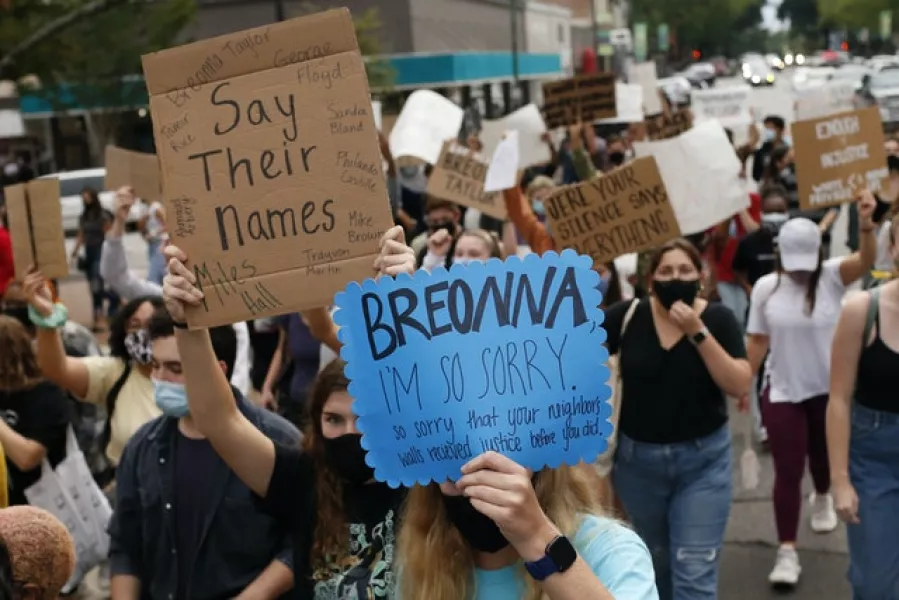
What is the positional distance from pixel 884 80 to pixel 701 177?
2749 cm

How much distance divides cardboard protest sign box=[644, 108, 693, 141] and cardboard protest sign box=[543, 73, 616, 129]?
34.1 inches

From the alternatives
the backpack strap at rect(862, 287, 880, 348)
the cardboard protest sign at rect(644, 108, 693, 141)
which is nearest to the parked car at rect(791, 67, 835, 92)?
the cardboard protest sign at rect(644, 108, 693, 141)

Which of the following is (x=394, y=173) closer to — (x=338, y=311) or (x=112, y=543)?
(x=112, y=543)

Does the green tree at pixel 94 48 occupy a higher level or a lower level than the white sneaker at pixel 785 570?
higher

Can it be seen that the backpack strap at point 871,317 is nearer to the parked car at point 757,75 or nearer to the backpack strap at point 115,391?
the backpack strap at point 115,391

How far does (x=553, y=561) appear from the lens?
88.0 inches

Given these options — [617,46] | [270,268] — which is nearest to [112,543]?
[270,268]

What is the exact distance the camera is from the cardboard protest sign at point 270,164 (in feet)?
10.2

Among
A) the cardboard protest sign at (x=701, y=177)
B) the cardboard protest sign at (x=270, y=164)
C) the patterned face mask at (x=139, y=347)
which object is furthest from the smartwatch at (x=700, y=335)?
the cardboard protest sign at (x=701, y=177)

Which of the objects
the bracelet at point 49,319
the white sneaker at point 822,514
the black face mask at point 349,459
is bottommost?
the white sneaker at point 822,514

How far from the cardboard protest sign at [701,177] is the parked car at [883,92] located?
20.7 m

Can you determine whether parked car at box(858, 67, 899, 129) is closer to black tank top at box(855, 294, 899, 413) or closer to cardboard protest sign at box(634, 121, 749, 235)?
cardboard protest sign at box(634, 121, 749, 235)

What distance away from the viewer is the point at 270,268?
3203mm

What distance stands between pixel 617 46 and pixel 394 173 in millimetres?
58807
